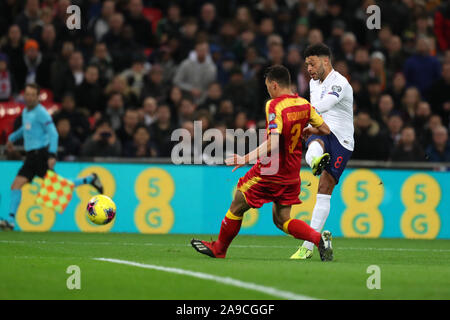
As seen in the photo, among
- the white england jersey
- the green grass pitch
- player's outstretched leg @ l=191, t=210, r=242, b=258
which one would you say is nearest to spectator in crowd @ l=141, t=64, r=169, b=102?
the green grass pitch

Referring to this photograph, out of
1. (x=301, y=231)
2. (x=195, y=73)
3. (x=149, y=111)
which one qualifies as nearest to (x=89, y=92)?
(x=149, y=111)

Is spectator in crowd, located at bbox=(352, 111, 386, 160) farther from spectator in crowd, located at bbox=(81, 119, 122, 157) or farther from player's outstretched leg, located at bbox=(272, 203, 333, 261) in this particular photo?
player's outstretched leg, located at bbox=(272, 203, 333, 261)

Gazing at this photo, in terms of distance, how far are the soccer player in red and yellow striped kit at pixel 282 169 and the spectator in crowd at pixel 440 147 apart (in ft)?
24.2

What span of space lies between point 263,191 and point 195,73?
912 cm

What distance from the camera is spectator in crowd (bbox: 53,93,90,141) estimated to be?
53.7 feet

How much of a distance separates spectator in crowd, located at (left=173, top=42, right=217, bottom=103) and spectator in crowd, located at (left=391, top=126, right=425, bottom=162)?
4140 millimetres

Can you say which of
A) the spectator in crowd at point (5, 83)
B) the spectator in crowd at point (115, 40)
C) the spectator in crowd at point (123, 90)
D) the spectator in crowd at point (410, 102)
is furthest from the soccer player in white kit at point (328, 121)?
the spectator in crowd at point (115, 40)

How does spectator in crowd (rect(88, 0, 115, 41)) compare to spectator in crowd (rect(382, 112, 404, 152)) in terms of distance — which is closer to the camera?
spectator in crowd (rect(382, 112, 404, 152))

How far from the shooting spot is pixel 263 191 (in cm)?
912

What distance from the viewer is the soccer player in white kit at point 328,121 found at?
10.1m

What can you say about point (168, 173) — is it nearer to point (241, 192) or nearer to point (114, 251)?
point (114, 251)

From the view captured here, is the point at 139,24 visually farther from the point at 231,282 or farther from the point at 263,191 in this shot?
the point at 231,282

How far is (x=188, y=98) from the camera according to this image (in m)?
17.0
